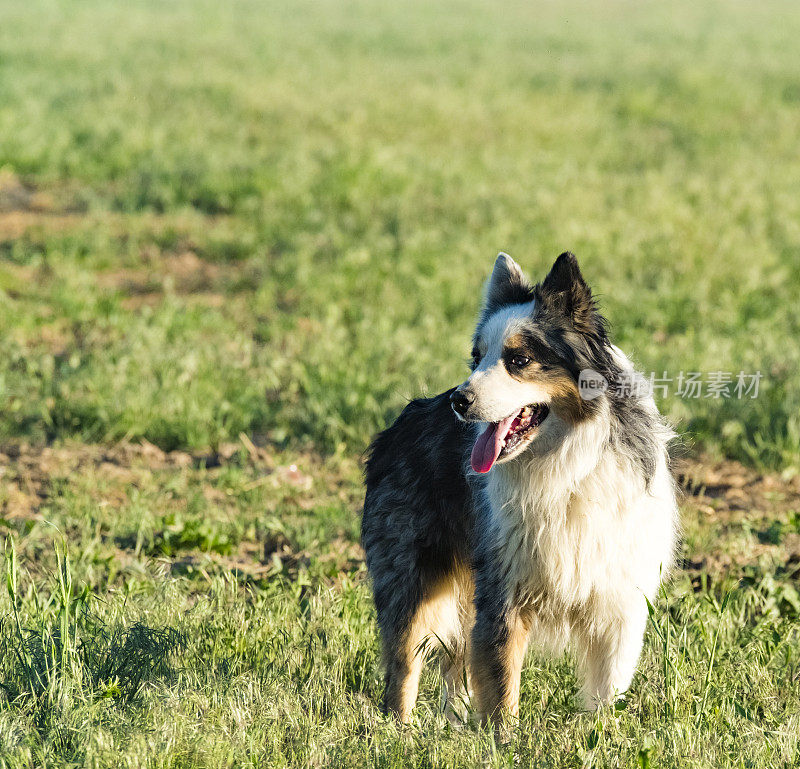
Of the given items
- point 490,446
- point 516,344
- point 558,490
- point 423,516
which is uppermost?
point 516,344

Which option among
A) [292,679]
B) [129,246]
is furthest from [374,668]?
[129,246]

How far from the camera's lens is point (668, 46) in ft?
94.3

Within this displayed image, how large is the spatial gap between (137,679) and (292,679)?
576mm

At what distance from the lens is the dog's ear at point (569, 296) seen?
3.14 metres

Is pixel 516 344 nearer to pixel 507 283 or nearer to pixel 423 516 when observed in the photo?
pixel 507 283

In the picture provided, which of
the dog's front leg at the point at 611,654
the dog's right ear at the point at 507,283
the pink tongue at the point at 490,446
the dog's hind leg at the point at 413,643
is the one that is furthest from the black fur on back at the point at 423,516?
the dog's front leg at the point at 611,654

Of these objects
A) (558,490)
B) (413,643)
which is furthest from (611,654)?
(413,643)

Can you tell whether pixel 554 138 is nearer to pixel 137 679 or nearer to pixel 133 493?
pixel 133 493

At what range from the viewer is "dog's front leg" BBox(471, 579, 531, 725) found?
10.6 feet

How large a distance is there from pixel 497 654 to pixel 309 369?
388cm

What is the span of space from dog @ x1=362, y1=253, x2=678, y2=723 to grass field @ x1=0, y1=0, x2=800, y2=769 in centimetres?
18

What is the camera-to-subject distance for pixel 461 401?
3094mm

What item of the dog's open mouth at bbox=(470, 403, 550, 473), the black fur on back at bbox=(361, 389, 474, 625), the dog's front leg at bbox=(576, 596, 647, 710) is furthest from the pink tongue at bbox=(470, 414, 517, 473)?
the dog's front leg at bbox=(576, 596, 647, 710)

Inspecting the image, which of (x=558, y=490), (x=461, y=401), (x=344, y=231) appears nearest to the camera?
(x=461, y=401)
